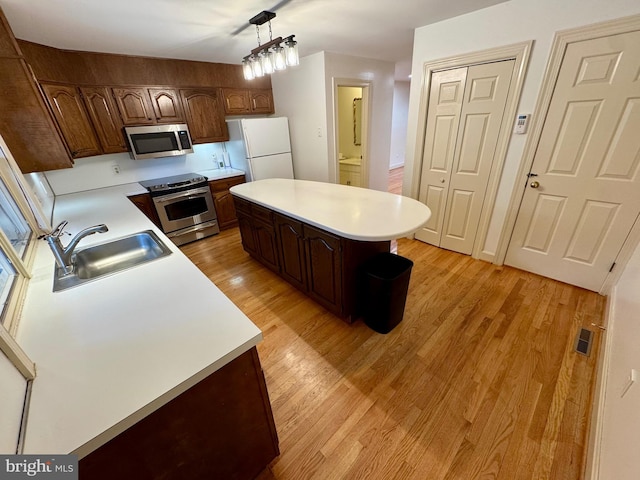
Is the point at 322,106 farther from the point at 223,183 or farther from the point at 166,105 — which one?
the point at 166,105

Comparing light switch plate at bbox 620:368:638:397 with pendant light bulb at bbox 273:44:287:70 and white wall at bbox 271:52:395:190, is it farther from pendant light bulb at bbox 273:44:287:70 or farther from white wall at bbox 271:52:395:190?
white wall at bbox 271:52:395:190

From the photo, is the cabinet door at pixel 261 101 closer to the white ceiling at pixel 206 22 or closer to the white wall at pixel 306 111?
the white wall at pixel 306 111

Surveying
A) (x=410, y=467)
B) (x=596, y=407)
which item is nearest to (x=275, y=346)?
(x=410, y=467)

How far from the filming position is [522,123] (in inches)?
85.0

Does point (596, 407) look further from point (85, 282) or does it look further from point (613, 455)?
point (85, 282)

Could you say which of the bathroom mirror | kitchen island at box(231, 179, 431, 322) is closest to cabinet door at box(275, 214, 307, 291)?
kitchen island at box(231, 179, 431, 322)

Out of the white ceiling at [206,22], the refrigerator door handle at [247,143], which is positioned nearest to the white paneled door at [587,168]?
the white ceiling at [206,22]

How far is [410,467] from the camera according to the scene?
3.97ft

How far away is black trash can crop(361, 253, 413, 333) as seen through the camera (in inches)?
68.4

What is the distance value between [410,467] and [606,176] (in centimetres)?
246

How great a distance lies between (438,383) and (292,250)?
1392mm

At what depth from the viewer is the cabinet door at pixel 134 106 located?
2910 mm

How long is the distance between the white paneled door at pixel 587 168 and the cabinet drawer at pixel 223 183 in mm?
3415

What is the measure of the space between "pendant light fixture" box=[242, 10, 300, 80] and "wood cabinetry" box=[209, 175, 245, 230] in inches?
66.9
